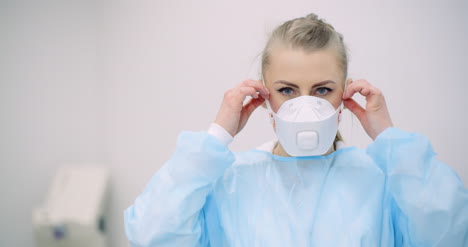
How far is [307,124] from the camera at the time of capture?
3.14 feet

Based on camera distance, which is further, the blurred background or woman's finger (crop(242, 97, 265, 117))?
the blurred background

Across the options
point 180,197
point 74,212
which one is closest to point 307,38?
point 180,197

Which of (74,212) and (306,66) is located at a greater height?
(306,66)

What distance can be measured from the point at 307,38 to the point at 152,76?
1.18m

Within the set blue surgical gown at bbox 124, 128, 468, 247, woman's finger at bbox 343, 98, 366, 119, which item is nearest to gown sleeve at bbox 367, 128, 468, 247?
blue surgical gown at bbox 124, 128, 468, 247

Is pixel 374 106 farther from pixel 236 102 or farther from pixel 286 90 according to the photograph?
pixel 236 102

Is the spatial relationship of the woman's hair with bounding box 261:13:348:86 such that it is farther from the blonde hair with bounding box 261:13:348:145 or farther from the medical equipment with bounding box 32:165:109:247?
the medical equipment with bounding box 32:165:109:247

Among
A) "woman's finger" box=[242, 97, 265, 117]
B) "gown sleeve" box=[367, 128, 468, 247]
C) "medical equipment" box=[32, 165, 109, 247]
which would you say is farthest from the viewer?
"medical equipment" box=[32, 165, 109, 247]

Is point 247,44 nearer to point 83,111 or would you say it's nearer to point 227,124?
point 227,124

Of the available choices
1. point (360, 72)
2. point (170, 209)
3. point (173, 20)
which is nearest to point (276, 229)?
point (170, 209)

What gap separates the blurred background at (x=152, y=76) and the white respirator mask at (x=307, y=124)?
1.28ft

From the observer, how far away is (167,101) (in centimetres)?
197

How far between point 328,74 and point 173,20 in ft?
3.63

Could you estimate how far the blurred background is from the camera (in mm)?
1395
